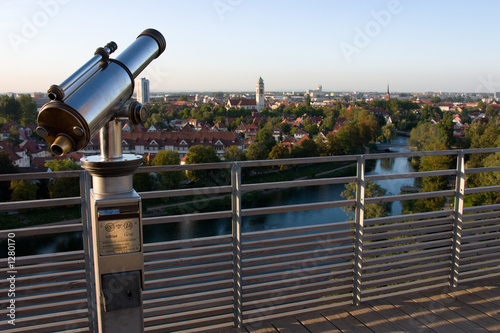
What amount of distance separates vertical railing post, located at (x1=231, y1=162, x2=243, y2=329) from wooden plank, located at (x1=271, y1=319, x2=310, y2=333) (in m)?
0.21

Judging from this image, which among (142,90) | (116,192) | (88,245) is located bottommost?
(88,245)

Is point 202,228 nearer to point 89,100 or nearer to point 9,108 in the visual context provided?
point 89,100

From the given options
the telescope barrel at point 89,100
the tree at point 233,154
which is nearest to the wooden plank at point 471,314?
Answer: the telescope barrel at point 89,100

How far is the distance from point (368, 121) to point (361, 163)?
45931 millimetres

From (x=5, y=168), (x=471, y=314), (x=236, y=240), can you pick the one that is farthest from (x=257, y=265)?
(x=5, y=168)

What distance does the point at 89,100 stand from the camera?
3.80 feet

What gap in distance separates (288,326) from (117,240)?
135 cm

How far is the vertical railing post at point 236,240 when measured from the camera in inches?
85.5

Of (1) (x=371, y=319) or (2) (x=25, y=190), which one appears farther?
(2) (x=25, y=190)

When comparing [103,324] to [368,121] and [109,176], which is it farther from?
[368,121]

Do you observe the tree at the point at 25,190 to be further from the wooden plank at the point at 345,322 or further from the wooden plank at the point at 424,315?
the wooden plank at the point at 424,315

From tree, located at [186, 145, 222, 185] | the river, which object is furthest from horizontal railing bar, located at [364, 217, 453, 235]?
tree, located at [186, 145, 222, 185]

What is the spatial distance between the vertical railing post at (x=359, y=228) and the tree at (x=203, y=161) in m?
16.9

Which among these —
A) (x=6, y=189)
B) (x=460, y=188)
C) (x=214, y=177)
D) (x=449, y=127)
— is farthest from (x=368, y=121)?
(x=460, y=188)
